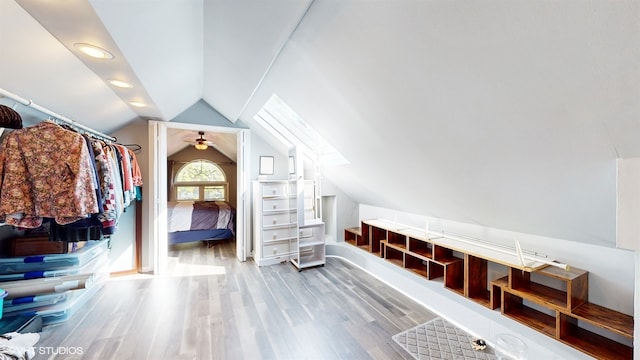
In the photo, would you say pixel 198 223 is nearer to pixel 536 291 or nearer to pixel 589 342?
pixel 536 291

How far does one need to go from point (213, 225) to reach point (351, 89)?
3.69 m

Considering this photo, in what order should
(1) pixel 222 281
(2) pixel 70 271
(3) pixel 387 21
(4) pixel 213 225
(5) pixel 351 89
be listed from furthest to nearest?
(4) pixel 213 225, (1) pixel 222 281, (2) pixel 70 271, (5) pixel 351 89, (3) pixel 387 21

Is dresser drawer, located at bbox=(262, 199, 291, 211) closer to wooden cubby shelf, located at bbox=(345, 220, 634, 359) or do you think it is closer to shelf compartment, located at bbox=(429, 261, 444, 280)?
wooden cubby shelf, located at bbox=(345, 220, 634, 359)

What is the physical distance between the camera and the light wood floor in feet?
5.77

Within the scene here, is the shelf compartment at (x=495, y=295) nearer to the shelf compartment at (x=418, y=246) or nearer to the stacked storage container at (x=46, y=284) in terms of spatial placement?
the shelf compartment at (x=418, y=246)

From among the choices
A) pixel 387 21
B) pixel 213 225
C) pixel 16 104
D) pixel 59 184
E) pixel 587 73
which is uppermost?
pixel 387 21

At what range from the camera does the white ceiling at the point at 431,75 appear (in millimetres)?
841

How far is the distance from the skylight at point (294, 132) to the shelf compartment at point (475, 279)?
1620 millimetres

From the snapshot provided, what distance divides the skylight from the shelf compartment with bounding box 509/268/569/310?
189cm

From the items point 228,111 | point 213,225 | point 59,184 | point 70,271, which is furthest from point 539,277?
point 213,225

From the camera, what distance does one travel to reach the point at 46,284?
6.05 feet

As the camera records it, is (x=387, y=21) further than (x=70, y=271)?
No

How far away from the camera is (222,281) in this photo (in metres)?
2.91

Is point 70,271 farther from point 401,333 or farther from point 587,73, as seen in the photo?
point 587,73
